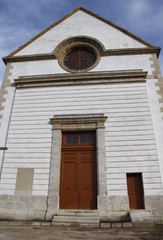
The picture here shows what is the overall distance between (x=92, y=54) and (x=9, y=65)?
13.0 feet

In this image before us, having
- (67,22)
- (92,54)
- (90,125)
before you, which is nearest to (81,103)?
(90,125)

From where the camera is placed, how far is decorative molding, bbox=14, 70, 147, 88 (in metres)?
8.59

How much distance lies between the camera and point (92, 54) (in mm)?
9891

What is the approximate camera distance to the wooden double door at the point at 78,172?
719 centimetres

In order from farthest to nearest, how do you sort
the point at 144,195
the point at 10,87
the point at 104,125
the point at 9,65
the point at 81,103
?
1. the point at 9,65
2. the point at 10,87
3. the point at 81,103
4. the point at 104,125
5. the point at 144,195

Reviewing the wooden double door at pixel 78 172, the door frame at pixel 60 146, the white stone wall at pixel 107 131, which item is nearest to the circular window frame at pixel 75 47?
the white stone wall at pixel 107 131

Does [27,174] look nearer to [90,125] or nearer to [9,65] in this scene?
[90,125]

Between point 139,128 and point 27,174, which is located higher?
point 139,128

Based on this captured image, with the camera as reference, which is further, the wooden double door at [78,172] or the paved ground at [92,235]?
the wooden double door at [78,172]

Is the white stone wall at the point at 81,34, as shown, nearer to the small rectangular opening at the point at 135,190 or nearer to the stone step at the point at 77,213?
the small rectangular opening at the point at 135,190

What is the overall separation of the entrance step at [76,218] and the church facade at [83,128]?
0.55ft

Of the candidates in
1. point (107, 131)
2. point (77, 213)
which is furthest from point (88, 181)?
point (107, 131)

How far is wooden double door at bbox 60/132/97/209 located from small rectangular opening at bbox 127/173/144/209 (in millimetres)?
1177

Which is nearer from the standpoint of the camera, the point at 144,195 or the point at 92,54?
the point at 144,195
